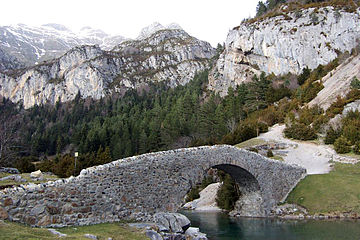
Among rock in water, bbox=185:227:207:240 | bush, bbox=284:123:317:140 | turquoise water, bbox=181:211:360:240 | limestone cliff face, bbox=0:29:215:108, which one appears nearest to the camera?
rock in water, bbox=185:227:207:240

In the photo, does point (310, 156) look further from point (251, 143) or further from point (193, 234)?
point (193, 234)

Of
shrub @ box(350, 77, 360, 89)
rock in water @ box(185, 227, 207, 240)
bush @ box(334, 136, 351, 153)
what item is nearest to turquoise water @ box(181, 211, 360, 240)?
rock in water @ box(185, 227, 207, 240)

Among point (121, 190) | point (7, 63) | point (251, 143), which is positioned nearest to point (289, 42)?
point (251, 143)

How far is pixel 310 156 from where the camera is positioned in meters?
31.8

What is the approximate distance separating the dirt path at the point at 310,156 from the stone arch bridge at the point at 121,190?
35.6ft

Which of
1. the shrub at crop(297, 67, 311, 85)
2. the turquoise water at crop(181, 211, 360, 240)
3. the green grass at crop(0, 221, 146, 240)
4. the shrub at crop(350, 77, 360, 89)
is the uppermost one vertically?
the shrub at crop(297, 67, 311, 85)

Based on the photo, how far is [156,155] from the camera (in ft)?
48.3

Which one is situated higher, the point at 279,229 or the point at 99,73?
the point at 99,73

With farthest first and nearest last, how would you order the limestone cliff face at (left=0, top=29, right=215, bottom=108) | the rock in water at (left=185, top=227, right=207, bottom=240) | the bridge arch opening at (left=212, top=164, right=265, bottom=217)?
the limestone cliff face at (left=0, top=29, right=215, bottom=108) < the bridge arch opening at (left=212, top=164, right=265, bottom=217) < the rock in water at (left=185, top=227, right=207, bottom=240)

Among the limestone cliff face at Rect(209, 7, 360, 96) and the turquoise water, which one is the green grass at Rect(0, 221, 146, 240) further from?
the limestone cliff face at Rect(209, 7, 360, 96)

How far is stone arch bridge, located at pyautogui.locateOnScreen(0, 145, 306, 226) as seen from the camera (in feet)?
33.1

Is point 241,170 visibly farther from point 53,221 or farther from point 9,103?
point 9,103

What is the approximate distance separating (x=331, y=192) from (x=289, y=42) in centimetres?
5154

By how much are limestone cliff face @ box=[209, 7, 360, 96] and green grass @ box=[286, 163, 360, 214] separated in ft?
140
